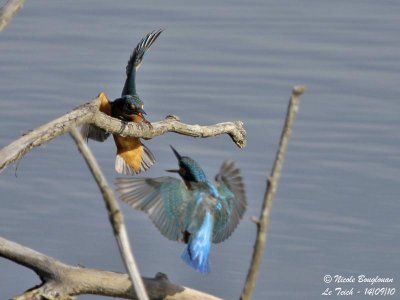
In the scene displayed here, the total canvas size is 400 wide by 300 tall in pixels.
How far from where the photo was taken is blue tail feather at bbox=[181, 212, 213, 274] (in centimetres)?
395

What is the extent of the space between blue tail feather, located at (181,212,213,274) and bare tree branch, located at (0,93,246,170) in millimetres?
525

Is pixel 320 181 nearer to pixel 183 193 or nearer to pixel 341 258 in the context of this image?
pixel 341 258

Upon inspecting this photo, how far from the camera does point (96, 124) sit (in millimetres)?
4488

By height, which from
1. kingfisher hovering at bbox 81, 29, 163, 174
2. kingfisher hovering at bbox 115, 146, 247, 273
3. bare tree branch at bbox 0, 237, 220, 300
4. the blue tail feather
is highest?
kingfisher hovering at bbox 81, 29, 163, 174

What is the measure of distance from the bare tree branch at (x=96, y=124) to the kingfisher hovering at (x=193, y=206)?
1.00 feet

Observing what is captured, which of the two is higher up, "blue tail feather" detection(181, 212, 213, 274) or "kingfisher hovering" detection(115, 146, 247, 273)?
"kingfisher hovering" detection(115, 146, 247, 273)

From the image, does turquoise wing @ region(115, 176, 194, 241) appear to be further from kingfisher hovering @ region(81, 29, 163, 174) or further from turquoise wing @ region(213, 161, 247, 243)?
kingfisher hovering @ region(81, 29, 163, 174)

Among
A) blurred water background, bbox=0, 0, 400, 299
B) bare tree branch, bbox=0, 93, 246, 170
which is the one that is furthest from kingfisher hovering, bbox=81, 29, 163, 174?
blurred water background, bbox=0, 0, 400, 299

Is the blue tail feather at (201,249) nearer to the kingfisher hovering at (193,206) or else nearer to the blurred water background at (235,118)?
the kingfisher hovering at (193,206)

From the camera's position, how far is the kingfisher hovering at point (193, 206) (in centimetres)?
397

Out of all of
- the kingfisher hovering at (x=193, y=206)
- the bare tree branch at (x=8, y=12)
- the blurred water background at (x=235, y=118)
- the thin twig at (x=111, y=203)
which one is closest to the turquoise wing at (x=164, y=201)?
the kingfisher hovering at (x=193, y=206)

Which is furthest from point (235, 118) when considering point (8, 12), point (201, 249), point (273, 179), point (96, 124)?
point (273, 179)

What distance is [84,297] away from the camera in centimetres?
606

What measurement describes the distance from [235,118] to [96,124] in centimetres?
286
